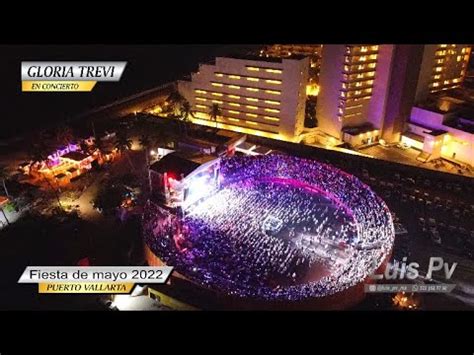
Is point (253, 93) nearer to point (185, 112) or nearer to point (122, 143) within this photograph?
point (185, 112)

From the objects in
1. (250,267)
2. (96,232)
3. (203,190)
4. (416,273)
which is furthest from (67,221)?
(416,273)

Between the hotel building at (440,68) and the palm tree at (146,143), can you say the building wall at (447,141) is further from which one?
the palm tree at (146,143)

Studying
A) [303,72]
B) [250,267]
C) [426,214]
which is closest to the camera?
[250,267]

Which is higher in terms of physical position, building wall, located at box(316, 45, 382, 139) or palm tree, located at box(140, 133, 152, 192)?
building wall, located at box(316, 45, 382, 139)

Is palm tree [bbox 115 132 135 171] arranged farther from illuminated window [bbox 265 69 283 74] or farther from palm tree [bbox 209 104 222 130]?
illuminated window [bbox 265 69 283 74]

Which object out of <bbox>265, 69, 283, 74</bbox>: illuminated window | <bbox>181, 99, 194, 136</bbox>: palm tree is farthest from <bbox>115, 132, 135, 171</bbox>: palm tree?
<bbox>265, 69, 283, 74</bbox>: illuminated window

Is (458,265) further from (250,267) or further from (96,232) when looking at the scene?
(96,232)
